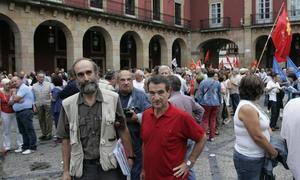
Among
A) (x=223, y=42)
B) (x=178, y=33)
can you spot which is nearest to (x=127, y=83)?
(x=178, y=33)

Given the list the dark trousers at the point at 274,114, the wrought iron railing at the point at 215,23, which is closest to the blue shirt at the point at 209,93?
the dark trousers at the point at 274,114

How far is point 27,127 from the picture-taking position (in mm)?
7848

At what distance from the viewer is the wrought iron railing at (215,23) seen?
99.6 ft

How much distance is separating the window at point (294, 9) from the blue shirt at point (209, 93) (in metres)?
21.6

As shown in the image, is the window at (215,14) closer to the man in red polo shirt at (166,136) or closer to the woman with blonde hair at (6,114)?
the woman with blonde hair at (6,114)

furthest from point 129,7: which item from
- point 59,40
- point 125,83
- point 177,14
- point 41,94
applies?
point 125,83

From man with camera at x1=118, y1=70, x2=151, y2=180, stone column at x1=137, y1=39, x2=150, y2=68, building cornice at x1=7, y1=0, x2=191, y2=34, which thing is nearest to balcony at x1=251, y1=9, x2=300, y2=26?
building cornice at x1=7, y1=0, x2=191, y2=34

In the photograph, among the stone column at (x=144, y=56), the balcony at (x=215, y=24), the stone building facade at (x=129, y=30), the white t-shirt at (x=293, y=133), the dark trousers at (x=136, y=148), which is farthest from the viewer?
the balcony at (x=215, y=24)

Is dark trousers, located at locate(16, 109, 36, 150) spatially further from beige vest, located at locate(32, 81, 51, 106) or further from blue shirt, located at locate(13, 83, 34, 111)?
beige vest, located at locate(32, 81, 51, 106)

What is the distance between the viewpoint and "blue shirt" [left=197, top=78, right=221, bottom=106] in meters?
8.73

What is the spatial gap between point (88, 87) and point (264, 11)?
92.3ft

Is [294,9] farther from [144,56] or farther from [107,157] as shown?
[107,157]

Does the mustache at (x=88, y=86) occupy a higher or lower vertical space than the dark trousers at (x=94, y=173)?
higher

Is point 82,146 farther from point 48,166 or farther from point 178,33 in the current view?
point 178,33
